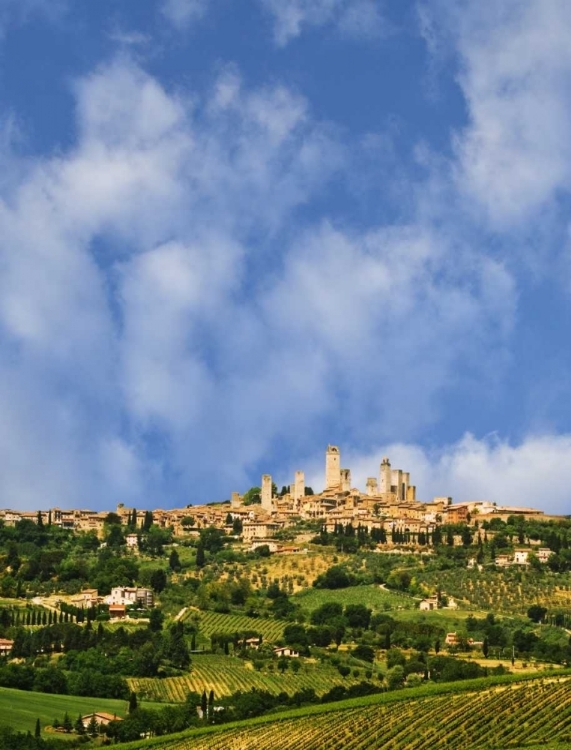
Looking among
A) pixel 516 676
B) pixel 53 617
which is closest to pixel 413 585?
pixel 53 617

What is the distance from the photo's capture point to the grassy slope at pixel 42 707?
173 feet

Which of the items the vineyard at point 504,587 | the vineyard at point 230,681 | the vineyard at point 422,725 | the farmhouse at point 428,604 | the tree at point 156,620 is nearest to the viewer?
the vineyard at point 422,725

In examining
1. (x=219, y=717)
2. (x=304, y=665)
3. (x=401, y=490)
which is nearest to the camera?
(x=219, y=717)

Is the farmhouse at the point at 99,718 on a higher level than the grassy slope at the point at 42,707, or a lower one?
lower

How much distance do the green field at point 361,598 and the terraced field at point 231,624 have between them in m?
4.64

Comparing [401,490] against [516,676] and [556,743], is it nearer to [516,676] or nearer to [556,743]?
[516,676]

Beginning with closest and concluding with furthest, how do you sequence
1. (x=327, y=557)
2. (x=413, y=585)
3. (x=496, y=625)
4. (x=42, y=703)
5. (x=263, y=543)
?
1. (x=42, y=703)
2. (x=496, y=625)
3. (x=413, y=585)
4. (x=327, y=557)
5. (x=263, y=543)

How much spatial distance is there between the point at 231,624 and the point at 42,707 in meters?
22.3

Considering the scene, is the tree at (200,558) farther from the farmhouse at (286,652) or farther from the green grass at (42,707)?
the green grass at (42,707)

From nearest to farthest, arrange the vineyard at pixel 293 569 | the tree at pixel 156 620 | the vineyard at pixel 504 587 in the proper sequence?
the tree at pixel 156 620, the vineyard at pixel 504 587, the vineyard at pixel 293 569

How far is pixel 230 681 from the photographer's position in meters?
61.3

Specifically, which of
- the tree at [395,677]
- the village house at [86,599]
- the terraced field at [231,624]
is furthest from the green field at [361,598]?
the tree at [395,677]

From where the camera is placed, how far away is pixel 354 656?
226 ft

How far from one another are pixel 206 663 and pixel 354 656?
7.62 meters
